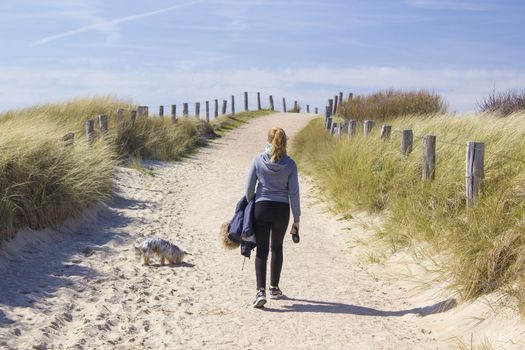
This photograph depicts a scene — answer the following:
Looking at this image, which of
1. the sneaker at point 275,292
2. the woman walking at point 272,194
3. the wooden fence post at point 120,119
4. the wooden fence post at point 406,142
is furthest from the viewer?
the wooden fence post at point 120,119

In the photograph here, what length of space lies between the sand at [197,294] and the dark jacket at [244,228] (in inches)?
25.5

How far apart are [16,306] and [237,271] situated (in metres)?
3.05

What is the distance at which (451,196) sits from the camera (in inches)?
340

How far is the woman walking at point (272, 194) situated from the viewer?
6914mm

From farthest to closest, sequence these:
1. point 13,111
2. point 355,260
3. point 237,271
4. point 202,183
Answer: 1. point 13,111
2. point 202,183
3. point 355,260
4. point 237,271

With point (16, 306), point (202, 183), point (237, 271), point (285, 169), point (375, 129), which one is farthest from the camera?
point (202, 183)

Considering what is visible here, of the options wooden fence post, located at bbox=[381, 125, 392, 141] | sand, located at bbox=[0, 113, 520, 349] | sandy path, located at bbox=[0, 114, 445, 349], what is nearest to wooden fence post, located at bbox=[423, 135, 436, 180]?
sand, located at bbox=[0, 113, 520, 349]

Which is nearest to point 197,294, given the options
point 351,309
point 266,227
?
point 266,227

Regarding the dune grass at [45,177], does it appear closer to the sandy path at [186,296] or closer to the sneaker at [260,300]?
the sandy path at [186,296]

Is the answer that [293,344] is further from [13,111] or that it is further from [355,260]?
[13,111]

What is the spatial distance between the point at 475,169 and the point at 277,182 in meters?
2.63

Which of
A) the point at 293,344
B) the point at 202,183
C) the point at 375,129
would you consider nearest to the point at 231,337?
the point at 293,344

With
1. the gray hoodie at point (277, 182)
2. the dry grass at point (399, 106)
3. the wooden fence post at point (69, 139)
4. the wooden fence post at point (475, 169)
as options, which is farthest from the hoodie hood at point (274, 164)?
the dry grass at point (399, 106)

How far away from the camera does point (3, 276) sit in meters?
7.38
